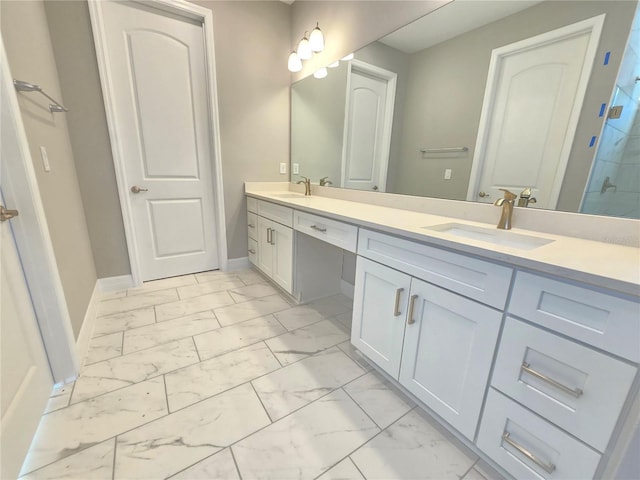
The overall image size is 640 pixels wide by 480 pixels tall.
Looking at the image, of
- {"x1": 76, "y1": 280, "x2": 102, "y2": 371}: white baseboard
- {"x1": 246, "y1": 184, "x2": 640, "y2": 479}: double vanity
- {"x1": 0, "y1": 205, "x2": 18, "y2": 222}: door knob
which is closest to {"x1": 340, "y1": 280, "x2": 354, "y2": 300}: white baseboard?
{"x1": 246, "y1": 184, "x2": 640, "y2": 479}: double vanity

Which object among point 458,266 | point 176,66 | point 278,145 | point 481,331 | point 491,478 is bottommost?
point 491,478

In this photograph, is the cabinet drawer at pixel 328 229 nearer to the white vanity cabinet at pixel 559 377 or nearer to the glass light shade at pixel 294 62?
the white vanity cabinet at pixel 559 377

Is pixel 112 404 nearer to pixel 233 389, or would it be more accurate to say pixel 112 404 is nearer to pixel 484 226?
pixel 233 389

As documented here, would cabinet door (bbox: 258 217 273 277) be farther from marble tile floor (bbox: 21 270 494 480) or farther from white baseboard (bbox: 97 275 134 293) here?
white baseboard (bbox: 97 275 134 293)

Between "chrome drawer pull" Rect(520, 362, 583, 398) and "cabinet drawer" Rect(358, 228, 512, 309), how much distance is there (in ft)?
0.62

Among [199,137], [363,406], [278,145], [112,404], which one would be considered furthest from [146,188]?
[363,406]

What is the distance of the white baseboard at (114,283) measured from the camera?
2.30m

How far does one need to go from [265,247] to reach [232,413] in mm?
1457

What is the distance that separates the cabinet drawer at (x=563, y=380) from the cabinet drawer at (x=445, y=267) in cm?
11

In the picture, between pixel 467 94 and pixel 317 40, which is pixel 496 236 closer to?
pixel 467 94

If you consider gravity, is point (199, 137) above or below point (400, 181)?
above

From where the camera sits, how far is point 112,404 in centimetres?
124

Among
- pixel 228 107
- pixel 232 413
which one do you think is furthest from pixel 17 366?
pixel 228 107

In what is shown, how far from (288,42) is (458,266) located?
2.84 metres
